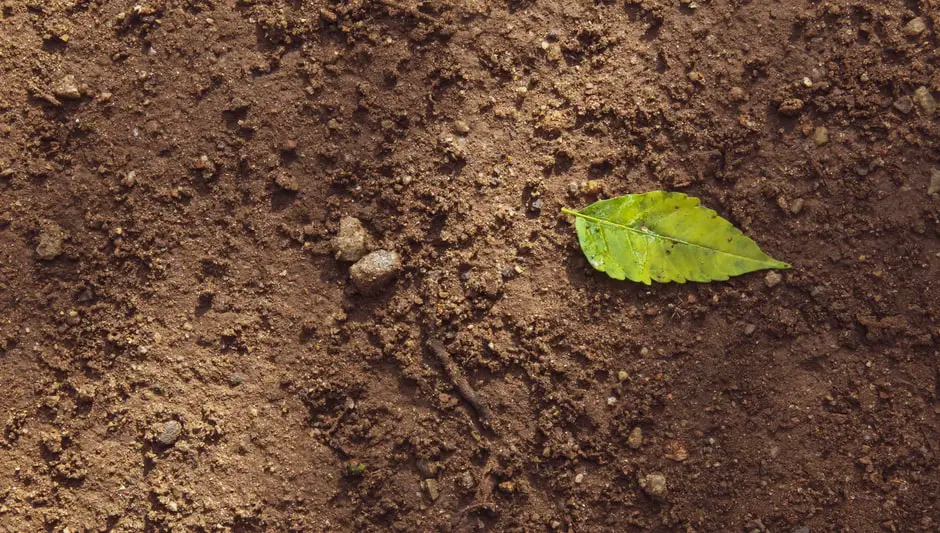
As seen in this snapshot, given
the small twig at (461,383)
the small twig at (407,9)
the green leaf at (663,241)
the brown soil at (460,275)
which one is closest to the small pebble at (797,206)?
the brown soil at (460,275)

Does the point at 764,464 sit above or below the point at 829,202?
below

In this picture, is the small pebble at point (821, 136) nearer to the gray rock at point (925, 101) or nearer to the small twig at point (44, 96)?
the gray rock at point (925, 101)

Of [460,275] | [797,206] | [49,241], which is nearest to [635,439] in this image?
[460,275]

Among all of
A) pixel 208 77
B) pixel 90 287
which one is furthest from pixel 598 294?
pixel 90 287

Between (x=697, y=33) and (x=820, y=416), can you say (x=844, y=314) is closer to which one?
(x=820, y=416)

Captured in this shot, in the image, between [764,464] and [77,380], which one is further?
[77,380]

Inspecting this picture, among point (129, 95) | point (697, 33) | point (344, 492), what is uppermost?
point (697, 33)

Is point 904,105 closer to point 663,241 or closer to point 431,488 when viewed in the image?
point 663,241

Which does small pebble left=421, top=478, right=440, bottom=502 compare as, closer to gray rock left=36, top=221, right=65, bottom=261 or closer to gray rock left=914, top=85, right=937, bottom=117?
gray rock left=36, top=221, right=65, bottom=261

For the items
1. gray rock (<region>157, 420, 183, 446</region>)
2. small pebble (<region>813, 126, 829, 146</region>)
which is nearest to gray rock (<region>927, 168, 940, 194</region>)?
small pebble (<region>813, 126, 829, 146</region>)
